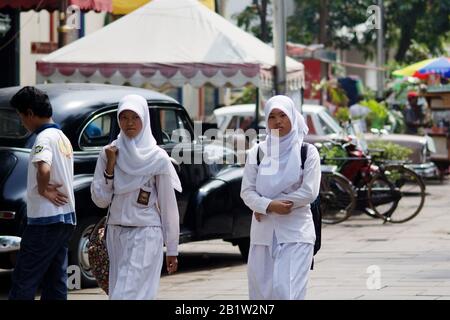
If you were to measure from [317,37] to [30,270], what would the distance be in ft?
149

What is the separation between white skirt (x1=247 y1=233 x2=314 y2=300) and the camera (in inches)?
320

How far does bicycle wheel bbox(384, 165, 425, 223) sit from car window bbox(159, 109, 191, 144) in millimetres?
5216

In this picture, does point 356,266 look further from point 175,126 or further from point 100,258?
point 100,258

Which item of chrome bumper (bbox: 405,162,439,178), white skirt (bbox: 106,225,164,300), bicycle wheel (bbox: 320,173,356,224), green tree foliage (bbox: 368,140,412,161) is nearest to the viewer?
white skirt (bbox: 106,225,164,300)

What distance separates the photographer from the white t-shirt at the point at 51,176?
846cm

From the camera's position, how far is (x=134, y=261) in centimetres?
812

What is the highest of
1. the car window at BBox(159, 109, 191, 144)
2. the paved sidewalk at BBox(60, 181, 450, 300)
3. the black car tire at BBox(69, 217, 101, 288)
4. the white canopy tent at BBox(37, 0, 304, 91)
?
the white canopy tent at BBox(37, 0, 304, 91)

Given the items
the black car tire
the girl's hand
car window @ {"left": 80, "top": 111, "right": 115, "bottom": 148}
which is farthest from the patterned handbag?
car window @ {"left": 80, "top": 111, "right": 115, "bottom": 148}

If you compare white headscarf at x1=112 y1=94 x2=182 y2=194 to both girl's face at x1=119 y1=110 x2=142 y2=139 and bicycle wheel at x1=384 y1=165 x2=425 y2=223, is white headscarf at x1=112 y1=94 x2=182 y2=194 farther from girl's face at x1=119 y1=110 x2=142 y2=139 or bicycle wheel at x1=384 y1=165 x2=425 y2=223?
bicycle wheel at x1=384 y1=165 x2=425 y2=223

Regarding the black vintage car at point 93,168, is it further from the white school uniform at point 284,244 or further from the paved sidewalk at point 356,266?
the white school uniform at point 284,244

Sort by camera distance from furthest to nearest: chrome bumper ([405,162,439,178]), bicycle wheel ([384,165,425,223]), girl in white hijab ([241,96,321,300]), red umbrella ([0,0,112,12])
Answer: chrome bumper ([405,162,439,178]) → bicycle wheel ([384,165,425,223]) → red umbrella ([0,0,112,12]) → girl in white hijab ([241,96,321,300])

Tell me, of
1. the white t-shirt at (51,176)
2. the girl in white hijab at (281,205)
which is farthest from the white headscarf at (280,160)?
the white t-shirt at (51,176)
